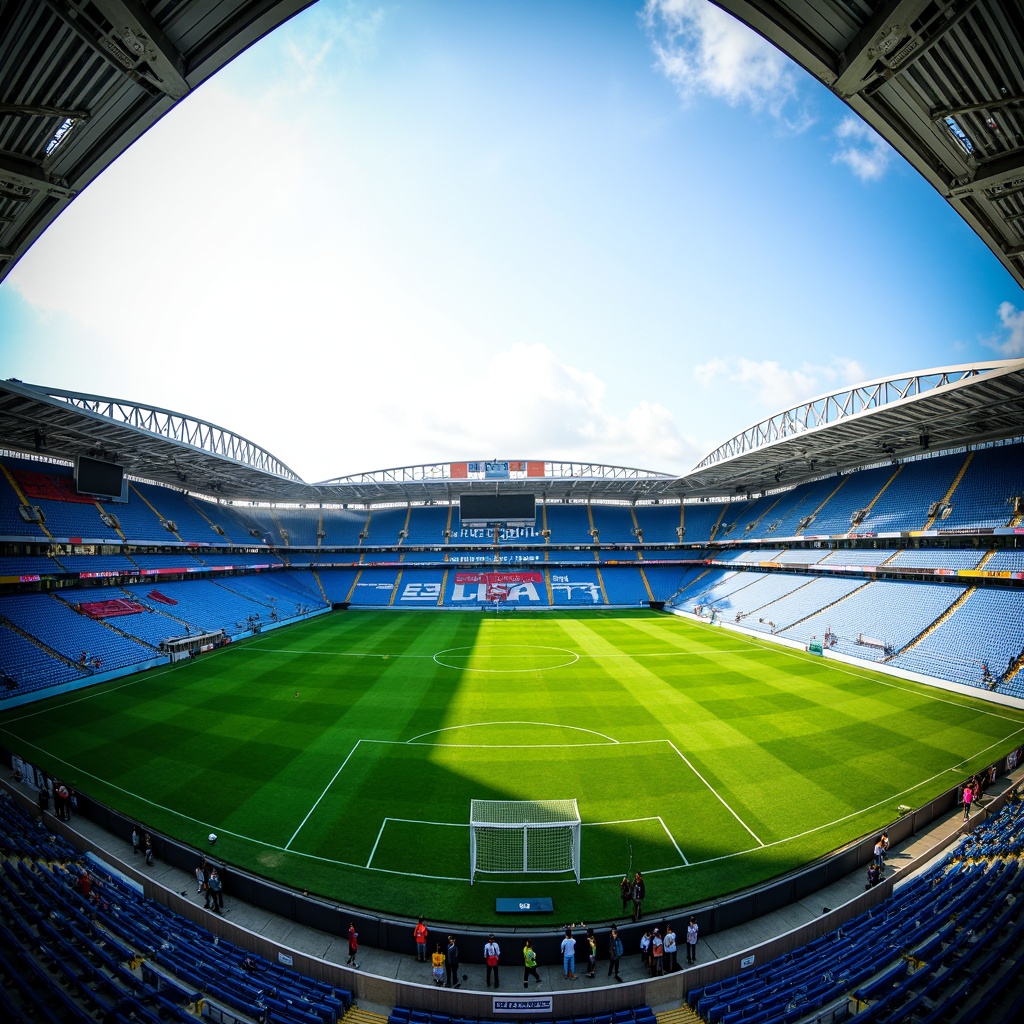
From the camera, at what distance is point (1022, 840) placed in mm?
10180

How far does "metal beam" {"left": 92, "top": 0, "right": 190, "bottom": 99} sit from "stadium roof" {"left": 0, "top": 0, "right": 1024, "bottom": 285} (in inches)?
0.6

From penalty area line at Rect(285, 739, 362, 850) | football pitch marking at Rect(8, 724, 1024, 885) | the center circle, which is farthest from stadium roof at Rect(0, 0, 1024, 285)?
the center circle

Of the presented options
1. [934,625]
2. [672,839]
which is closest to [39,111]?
[672,839]

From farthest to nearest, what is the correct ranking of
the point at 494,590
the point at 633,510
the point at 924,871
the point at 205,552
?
the point at 633,510 < the point at 494,590 < the point at 205,552 < the point at 924,871

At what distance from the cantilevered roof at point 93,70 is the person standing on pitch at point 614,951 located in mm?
15017

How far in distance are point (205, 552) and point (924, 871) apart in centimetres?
5195

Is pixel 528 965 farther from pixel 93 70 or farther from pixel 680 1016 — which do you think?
pixel 93 70

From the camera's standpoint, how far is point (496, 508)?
55.2 meters

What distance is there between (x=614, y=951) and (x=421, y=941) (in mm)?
3691

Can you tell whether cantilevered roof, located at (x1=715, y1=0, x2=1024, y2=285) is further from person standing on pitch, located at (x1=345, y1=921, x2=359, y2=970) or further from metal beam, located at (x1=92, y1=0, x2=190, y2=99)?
person standing on pitch, located at (x1=345, y1=921, x2=359, y2=970)

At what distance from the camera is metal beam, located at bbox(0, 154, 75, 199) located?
6.95 m

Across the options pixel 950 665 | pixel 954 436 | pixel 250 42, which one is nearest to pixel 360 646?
pixel 250 42

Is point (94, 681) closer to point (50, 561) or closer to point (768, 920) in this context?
point (50, 561)

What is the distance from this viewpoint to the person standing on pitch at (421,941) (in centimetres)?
903
